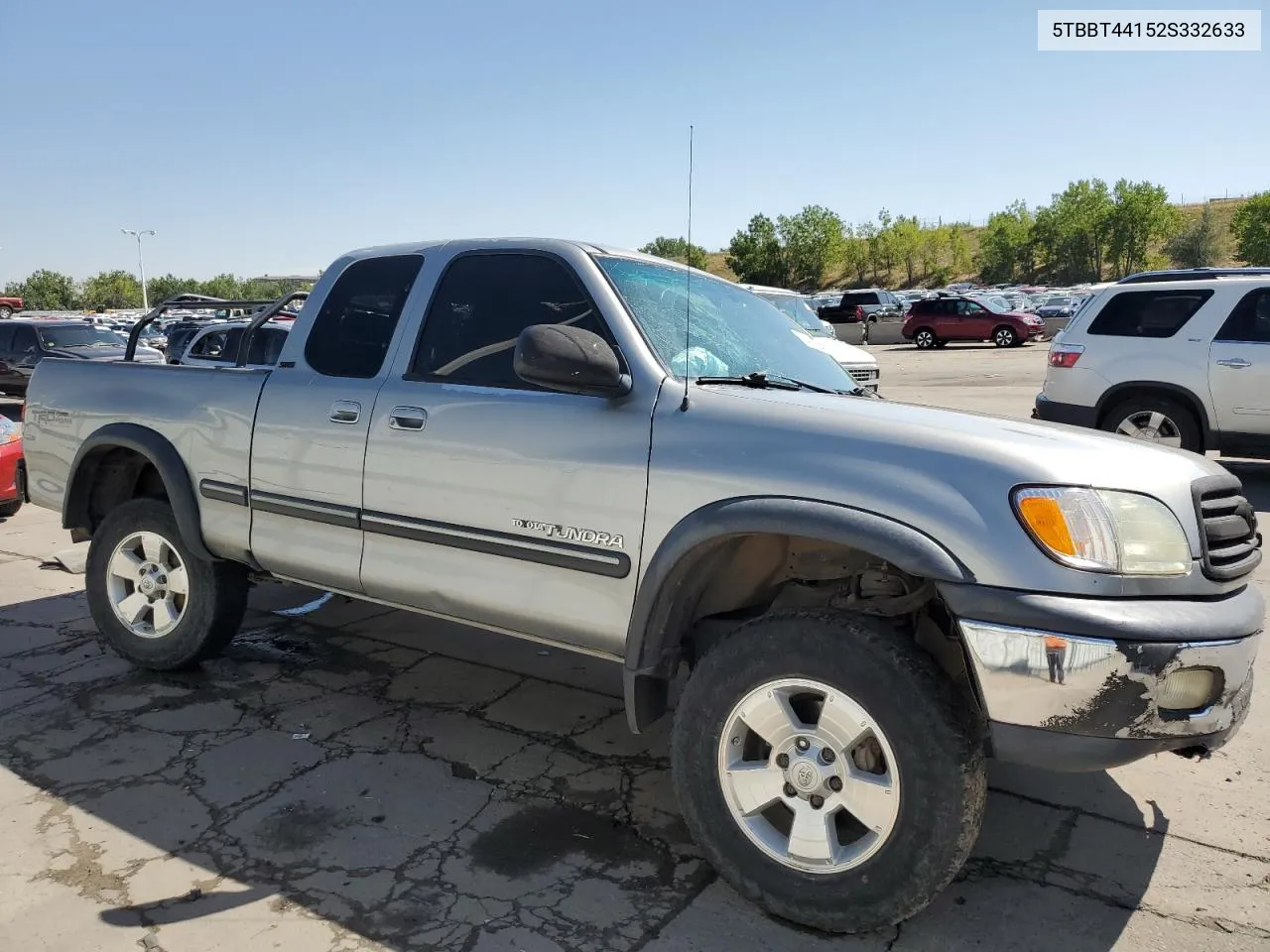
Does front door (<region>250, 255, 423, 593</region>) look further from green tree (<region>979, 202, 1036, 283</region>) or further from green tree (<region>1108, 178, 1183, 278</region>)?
green tree (<region>979, 202, 1036, 283</region>)

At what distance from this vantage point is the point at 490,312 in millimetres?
3668

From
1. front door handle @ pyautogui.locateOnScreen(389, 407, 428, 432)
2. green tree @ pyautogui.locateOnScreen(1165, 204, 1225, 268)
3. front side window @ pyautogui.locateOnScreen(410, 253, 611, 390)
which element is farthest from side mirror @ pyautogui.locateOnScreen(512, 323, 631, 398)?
green tree @ pyautogui.locateOnScreen(1165, 204, 1225, 268)

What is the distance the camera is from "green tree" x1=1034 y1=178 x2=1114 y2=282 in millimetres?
84875

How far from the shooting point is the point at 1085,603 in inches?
93.7

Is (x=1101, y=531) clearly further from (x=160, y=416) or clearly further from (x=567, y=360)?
(x=160, y=416)

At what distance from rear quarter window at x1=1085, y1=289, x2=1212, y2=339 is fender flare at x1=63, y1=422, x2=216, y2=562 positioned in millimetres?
8230

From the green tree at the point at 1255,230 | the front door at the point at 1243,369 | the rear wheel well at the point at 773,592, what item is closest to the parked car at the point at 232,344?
the rear wheel well at the point at 773,592

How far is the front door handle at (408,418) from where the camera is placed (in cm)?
356

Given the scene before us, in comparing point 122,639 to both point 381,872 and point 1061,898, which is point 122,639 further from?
point 1061,898

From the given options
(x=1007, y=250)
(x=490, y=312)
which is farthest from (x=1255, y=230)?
(x=490, y=312)

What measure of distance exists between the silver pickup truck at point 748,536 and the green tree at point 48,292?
382 ft

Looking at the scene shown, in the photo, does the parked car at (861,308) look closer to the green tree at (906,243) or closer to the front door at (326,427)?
the front door at (326,427)

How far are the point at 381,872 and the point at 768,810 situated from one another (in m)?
1.22

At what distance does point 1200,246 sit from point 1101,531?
88868 mm
